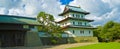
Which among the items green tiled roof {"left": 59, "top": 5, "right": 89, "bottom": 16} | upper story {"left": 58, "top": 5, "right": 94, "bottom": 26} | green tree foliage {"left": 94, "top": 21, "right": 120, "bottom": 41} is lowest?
green tree foliage {"left": 94, "top": 21, "right": 120, "bottom": 41}

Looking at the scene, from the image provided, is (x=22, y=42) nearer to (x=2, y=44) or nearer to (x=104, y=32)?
(x=2, y=44)

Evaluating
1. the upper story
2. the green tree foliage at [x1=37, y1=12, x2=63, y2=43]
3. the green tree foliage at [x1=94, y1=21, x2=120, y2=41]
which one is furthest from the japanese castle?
the green tree foliage at [x1=37, y1=12, x2=63, y2=43]

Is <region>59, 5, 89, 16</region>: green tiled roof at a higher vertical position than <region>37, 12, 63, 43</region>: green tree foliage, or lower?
higher

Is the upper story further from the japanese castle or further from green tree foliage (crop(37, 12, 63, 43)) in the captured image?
green tree foliage (crop(37, 12, 63, 43))

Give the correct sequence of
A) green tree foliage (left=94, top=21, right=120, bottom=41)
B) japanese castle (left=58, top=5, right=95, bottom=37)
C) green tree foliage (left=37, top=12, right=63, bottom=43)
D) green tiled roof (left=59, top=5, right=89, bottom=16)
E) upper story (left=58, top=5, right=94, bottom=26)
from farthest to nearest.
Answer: green tiled roof (left=59, top=5, right=89, bottom=16) < upper story (left=58, top=5, right=94, bottom=26) < green tree foliage (left=94, top=21, right=120, bottom=41) < japanese castle (left=58, top=5, right=95, bottom=37) < green tree foliage (left=37, top=12, right=63, bottom=43)

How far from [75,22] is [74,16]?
5.57 feet

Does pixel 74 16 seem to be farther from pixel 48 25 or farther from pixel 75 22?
pixel 48 25

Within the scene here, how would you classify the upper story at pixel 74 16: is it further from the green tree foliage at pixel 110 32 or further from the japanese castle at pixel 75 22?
the green tree foliage at pixel 110 32

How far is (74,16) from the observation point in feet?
162

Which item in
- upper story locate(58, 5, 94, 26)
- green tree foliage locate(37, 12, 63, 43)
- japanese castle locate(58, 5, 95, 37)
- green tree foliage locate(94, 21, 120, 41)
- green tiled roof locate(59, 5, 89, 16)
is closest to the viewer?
green tree foliage locate(37, 12, 63, 43)

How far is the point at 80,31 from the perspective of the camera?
4869 centimetres

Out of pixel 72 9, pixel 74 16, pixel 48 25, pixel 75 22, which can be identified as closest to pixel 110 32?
pixel 75 22

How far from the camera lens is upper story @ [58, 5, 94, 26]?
158 feet

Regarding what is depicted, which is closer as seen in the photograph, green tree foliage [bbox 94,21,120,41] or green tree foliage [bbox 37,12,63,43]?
green tree foliage [bbox 37,12,63,43]
